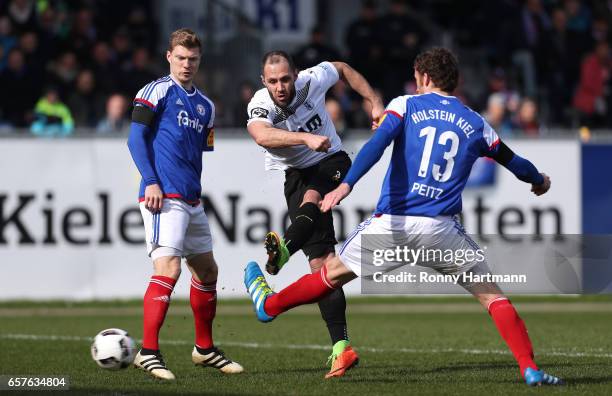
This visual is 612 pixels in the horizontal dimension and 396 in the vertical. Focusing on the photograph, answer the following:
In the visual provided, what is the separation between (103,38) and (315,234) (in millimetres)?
11618

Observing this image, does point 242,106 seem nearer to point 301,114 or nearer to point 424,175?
point 301,114

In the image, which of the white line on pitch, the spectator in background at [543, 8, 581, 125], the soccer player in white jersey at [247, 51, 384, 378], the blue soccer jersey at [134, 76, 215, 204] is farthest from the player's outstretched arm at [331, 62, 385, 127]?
the spectator in background at [543, 8, 581, 125]

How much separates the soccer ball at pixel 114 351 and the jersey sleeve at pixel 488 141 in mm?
2777

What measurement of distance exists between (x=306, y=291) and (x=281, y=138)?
108 centimetres

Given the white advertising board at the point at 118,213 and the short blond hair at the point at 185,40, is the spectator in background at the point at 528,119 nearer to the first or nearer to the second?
the white advertising board at the point at 118,213

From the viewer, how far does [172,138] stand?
8.98 meters

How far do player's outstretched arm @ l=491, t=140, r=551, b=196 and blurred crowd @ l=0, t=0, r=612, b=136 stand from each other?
26.8ft

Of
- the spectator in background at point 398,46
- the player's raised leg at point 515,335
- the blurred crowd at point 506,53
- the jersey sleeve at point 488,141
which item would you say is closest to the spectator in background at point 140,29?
the blurred crowd at point 506,53

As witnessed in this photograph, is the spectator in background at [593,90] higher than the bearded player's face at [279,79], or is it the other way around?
the bearded player's face at [279,79]

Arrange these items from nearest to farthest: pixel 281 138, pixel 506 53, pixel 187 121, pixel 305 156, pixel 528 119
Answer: pixel 281 138 < pixel 187 121 < pixel 305 156 < pixel 528 119 < pixel 506 53

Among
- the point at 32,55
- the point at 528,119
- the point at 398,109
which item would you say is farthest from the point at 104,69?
the point at 398,109

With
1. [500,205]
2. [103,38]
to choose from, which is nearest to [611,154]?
[500,205]

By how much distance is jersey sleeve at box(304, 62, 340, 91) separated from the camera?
9.52 m

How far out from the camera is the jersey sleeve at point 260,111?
29.8 ft
